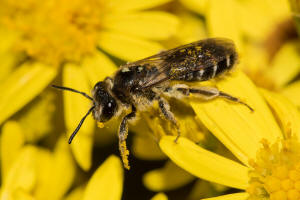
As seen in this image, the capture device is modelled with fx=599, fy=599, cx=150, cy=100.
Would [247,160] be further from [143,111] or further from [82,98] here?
[82,98]

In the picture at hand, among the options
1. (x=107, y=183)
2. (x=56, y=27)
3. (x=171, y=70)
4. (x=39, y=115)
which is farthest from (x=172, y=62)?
(x=39, y=115)

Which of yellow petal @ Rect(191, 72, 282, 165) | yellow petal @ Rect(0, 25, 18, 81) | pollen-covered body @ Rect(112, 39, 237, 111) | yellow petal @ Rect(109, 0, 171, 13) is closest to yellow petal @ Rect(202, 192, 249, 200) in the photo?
yellow petal @ Rect(191, 72, 282, 165)

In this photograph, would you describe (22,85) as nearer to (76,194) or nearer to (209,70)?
(76,194)

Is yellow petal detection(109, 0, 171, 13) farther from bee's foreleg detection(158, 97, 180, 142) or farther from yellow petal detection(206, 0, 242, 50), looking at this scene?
bee's foreleg detection(158, 97, 180, 142)

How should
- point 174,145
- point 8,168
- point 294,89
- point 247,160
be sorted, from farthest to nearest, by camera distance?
point 294,89 < point 8,168 < point 247,160 < point 174,145

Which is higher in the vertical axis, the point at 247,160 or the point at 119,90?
the point at 119,90

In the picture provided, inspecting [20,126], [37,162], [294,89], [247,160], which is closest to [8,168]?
[37,162]

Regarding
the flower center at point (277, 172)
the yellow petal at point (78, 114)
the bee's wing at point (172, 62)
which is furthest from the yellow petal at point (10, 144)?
the flower center at point (277, 172)
